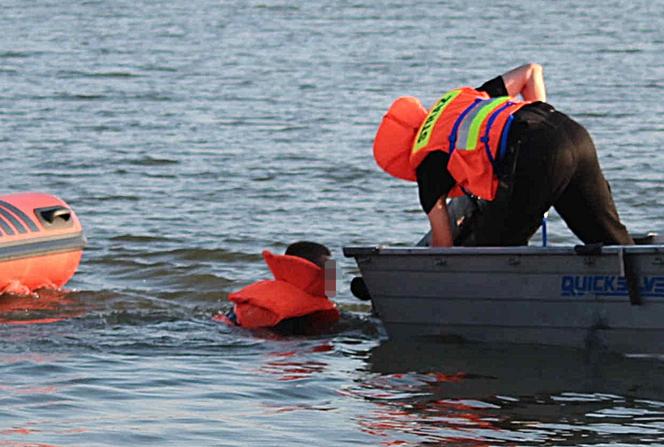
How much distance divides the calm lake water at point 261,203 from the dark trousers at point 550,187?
588 millimetres

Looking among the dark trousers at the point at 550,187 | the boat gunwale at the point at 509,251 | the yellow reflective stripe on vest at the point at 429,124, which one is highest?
the yellow reflective stripe on vest at the point at 429,124

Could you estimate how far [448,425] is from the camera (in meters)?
Result: 6.53

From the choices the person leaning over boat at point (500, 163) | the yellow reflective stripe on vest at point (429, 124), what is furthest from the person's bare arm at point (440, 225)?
the yellow reflective stripe on vest at point (429, 124)

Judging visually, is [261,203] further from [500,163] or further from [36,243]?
[500,163]

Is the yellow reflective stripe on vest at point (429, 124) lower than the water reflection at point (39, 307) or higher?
higher

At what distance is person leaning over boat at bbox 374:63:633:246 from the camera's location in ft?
24.0

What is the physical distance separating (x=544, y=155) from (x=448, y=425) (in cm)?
146

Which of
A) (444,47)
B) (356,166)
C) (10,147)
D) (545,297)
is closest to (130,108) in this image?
(10,147)

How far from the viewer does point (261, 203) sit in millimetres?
13141

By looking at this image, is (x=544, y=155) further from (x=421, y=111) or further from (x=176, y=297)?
(x=176, y=297)

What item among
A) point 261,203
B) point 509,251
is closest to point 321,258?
point 509,251

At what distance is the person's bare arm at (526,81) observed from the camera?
7828 mm

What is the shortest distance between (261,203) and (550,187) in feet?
19.6

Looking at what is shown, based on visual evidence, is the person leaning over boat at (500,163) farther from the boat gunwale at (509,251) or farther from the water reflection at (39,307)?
the water reflection at (39,307)
